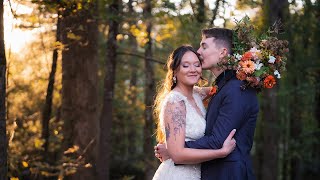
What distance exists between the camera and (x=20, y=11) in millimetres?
7254

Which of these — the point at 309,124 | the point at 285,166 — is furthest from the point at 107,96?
the point at 285,166

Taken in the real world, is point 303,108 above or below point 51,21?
below

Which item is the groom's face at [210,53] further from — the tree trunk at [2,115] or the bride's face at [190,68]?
the tree trunk at [2,115]

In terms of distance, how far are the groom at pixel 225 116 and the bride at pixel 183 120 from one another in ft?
0.24

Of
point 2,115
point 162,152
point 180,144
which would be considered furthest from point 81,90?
point 180,144

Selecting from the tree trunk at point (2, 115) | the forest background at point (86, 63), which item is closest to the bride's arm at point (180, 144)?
the forest background at point (86, 63)

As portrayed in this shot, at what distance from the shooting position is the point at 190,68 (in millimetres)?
5000

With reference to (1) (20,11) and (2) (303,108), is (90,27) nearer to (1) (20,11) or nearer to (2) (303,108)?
(1) (20,11)

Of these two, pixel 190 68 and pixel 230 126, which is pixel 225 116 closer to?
pixel 230 126

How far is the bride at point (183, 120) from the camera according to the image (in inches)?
185

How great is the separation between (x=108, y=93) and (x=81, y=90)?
0.45 m

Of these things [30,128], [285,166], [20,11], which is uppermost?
[20,11]

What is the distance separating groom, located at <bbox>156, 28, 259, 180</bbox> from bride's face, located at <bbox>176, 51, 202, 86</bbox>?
12 centimetres

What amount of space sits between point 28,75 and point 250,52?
392 inches
